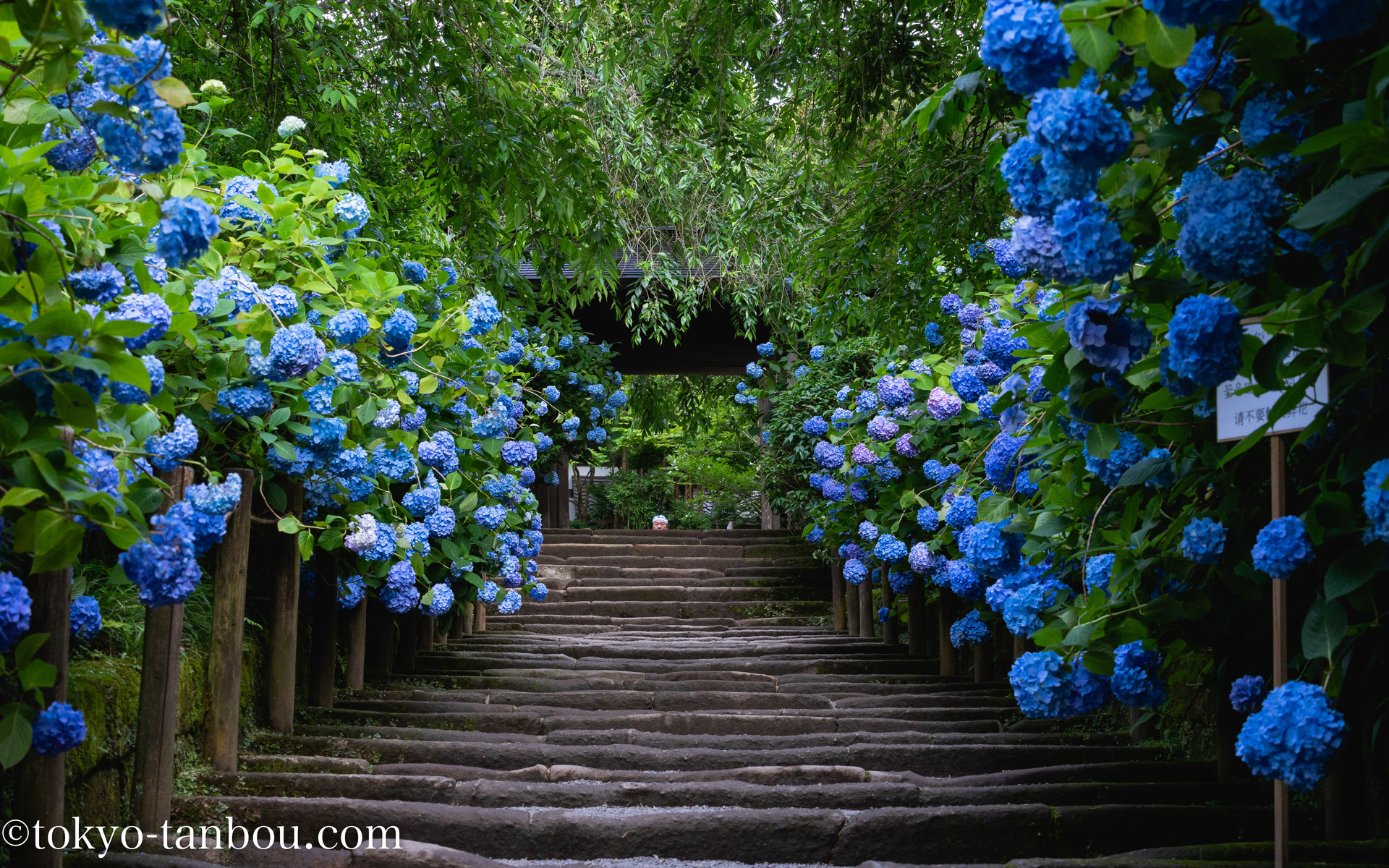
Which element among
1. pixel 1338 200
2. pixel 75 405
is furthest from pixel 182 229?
pixel 1338 200

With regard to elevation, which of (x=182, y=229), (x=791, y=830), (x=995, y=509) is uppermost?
(x=182, y=229)

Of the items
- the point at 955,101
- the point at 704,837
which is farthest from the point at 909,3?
the point at 704,837

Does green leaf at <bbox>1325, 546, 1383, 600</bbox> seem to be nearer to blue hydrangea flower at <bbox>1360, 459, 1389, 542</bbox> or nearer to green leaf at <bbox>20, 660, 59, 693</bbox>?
blue hydrangea flower at <bbox>1360, 459, 1389, 542</bbox>

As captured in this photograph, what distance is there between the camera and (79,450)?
1.71 meters

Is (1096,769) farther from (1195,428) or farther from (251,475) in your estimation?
(251,475)

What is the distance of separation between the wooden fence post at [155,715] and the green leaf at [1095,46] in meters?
2.22

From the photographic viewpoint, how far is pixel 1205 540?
207 centimetres

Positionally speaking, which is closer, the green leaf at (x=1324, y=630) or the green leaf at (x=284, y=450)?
the green leaf at (x=1324, y=630)

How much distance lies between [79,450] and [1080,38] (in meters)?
1.60

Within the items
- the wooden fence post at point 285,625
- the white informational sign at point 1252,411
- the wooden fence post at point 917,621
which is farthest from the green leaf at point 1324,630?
the wooden fence post at point 917,621

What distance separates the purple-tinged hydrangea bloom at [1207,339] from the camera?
1.54 m

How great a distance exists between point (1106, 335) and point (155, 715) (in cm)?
231

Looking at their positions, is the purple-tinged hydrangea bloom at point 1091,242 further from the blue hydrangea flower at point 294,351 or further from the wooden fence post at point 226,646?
the wooden fence post at point 226,646

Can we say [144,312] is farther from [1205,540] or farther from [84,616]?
[1205,540]
